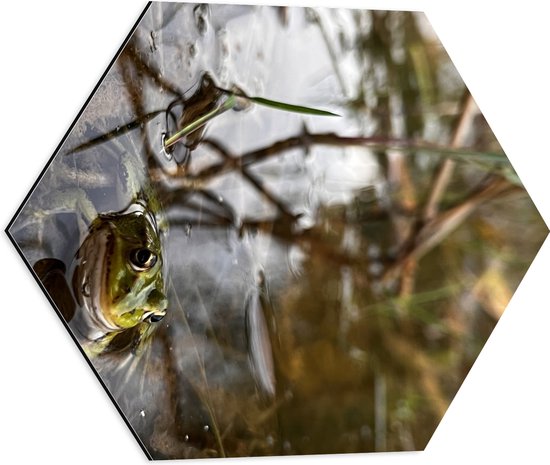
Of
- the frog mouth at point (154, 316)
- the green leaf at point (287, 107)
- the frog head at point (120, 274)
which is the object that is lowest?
the frog mouth at point (154, 316)

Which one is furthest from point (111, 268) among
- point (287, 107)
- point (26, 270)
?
point (287, 107)

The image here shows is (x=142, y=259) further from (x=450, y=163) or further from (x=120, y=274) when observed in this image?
(x=450, y=163)

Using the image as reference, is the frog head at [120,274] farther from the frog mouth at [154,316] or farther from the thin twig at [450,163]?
the thin twig at [450,163]

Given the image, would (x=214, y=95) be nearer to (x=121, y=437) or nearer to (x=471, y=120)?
(x=471, y=120)

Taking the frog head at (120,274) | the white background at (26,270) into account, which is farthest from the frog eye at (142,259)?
the white background at (26,270)

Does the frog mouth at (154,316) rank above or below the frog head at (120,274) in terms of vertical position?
below

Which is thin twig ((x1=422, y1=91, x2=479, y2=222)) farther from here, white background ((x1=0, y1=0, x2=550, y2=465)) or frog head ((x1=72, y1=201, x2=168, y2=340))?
frog head ((x1=72, y1=201, x2=168, y2=340))

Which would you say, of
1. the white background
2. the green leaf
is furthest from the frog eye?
the green leaf

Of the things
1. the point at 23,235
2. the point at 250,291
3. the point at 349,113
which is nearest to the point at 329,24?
the point at 349,113
